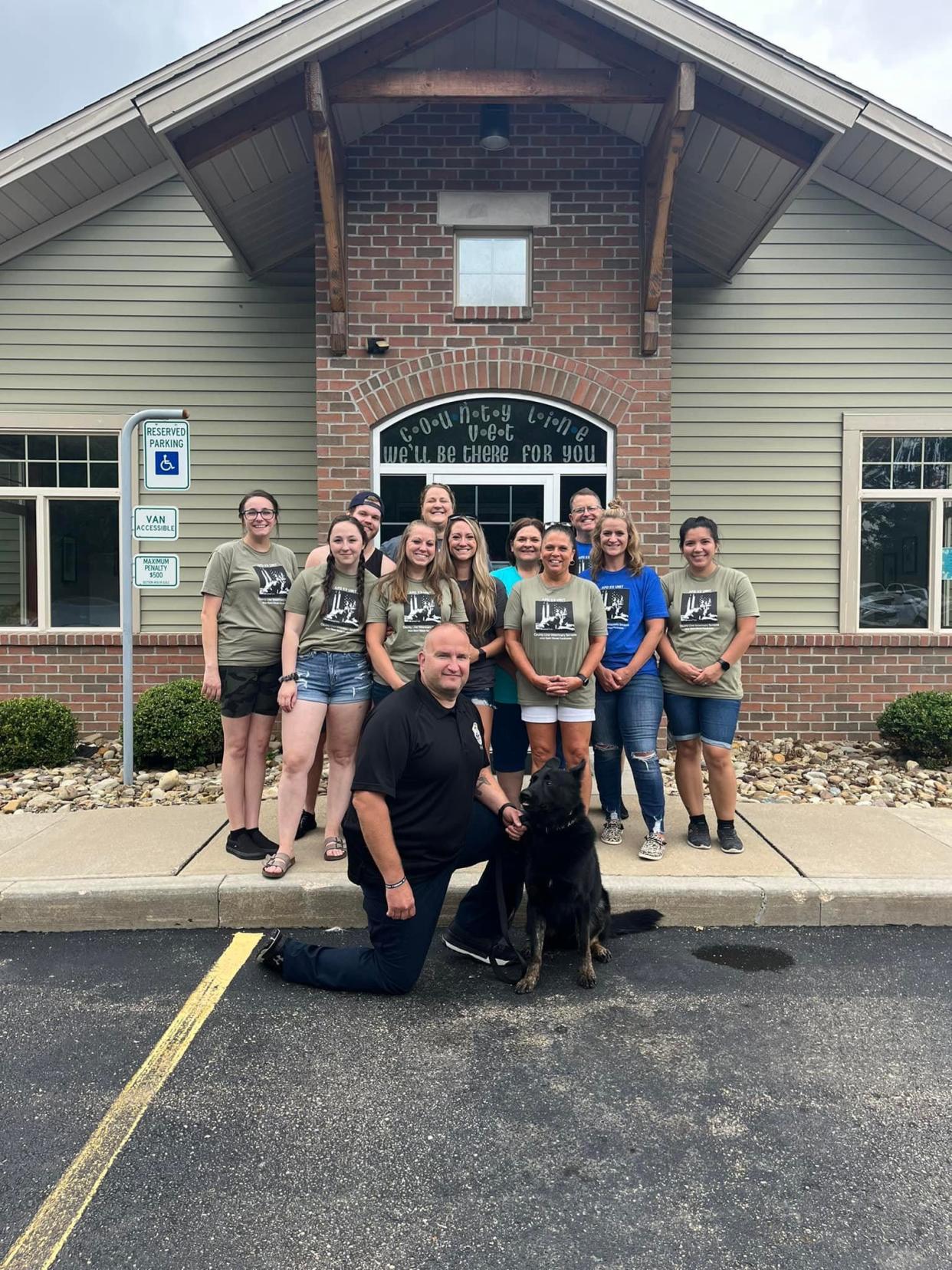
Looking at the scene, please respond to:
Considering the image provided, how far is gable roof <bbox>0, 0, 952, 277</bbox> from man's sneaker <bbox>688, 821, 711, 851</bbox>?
4.61 m

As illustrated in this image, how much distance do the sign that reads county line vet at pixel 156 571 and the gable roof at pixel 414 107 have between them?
272 centimetres

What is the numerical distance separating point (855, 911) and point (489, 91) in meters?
5.54

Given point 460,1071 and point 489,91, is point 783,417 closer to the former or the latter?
point 489,91

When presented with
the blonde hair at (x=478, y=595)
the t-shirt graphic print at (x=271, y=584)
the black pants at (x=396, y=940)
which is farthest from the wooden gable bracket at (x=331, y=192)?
the black pants at (x=396, y=940)

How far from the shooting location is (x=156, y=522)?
6.36 m

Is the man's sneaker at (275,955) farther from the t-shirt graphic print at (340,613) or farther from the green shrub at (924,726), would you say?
the green shrub at (924,726)

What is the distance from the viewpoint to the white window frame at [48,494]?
26.7 ft

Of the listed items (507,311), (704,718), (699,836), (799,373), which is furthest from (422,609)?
(799,373)

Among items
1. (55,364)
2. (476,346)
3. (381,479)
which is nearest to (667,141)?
(476,346)

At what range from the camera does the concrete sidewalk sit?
4238 mm

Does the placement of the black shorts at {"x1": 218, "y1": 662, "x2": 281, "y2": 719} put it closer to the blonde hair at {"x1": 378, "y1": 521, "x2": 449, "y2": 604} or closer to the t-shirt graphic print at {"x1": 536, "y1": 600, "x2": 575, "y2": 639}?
the blonde hair at {"x1": 378, "y1": 521, "x2": 449, "y2": 604}

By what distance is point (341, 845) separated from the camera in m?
4.71

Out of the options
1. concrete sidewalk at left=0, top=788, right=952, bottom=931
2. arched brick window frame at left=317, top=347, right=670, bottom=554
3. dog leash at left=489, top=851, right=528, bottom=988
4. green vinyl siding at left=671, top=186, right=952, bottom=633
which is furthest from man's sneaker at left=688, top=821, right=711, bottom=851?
green vinyl siding at left=671, top=186, right=952, bottom=633

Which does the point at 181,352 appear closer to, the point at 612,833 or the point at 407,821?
the point at 612,833
